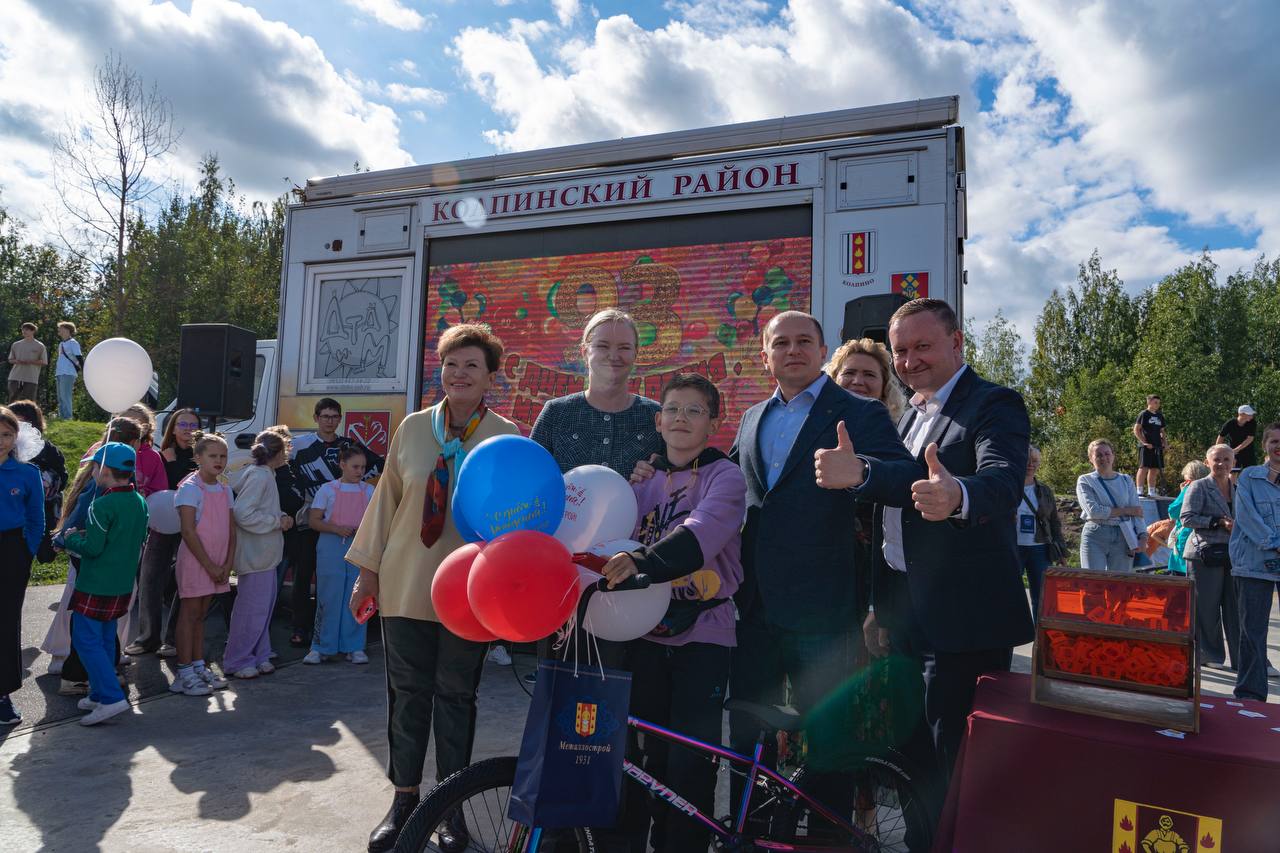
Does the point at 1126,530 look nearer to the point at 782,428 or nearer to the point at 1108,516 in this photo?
the point at 1108,516

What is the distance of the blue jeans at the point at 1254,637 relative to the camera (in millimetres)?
4840

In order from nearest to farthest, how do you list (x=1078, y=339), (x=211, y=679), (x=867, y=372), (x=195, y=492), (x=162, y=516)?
(x=867, y=372)
(x=211, y=679)
(x=195, y=492)
(x=162, y=516)
(x=1078, y=339)

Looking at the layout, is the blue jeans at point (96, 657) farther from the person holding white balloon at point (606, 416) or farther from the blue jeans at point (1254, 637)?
the blue jeans at point (1254, 637)

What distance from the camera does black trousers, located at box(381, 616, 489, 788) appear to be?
2818 mm

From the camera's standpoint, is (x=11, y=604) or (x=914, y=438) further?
(x=11, y=604)

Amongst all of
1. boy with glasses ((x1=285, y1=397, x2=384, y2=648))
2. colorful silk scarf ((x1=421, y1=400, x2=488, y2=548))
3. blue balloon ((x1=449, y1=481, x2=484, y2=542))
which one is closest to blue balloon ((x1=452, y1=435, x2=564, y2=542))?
blue balloon ((x1=449, y1=481, x2=484, y2=542))

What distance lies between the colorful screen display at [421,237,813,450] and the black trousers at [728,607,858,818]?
108 inches

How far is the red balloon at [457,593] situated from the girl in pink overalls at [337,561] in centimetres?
384

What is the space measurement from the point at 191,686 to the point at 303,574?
1.50m

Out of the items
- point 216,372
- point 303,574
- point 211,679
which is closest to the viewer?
point 211,679

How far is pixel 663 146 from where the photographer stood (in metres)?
5.55

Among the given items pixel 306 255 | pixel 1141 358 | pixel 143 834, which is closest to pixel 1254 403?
pixel 1141 358

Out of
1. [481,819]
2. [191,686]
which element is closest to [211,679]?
[191,686]

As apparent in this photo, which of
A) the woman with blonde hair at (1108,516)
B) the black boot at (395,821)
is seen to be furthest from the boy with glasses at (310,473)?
the woman with blonde hair at (1108,516)
